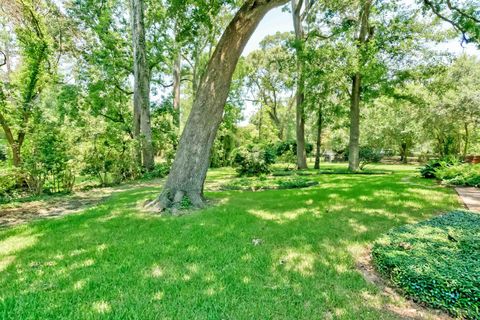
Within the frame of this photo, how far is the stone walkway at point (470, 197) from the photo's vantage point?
4.79 meters

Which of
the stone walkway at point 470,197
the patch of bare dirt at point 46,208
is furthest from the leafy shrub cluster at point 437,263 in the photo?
the patch of bare dirt at point 46,208

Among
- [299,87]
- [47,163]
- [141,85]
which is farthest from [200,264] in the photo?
[299,87]

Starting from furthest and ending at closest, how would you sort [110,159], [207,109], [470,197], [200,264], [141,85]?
[141,85] → [110,159] → [470,197] → [207,109] → [200,264]

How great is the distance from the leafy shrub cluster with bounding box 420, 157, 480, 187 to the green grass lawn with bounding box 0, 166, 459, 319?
113 inches

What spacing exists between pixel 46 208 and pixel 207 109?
4434 mm

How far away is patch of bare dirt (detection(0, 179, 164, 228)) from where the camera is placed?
193 inches

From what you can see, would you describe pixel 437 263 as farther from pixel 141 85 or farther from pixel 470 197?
pixel 141 85

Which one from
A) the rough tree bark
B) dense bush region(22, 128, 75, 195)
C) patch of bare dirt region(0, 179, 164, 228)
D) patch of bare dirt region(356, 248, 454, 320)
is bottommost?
patch of bare dirt region(356, 248, 454, 320)

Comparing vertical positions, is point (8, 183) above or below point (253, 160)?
below

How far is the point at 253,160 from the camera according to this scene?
36.6 ft

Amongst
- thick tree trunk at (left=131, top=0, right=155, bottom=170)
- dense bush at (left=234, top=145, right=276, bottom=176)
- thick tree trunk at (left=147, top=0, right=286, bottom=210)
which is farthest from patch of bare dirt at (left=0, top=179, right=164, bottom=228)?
dense bush at (left=234, top=145, right=276, bottom=176)

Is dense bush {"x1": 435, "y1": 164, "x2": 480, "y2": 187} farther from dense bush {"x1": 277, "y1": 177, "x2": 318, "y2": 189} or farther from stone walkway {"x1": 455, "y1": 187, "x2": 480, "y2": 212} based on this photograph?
dense bush {"x1": 277, "y1": 177, "x2": 318, "y2": 189}

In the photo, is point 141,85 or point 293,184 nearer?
point 293,184

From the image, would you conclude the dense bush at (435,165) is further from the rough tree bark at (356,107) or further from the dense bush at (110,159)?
the dense bush at (110,159)
